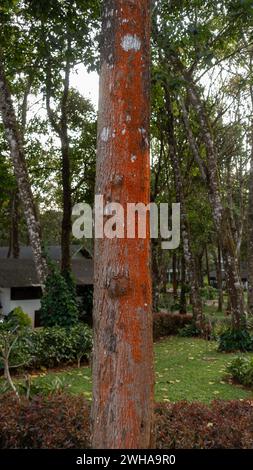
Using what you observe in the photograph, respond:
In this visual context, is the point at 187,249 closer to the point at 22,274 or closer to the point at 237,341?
the point at 237,341

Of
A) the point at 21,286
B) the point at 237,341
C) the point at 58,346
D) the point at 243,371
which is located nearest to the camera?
the point at 243,371

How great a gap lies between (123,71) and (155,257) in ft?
63.9

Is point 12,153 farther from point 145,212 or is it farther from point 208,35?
point 145,212

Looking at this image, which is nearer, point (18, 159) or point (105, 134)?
point (105, 134)

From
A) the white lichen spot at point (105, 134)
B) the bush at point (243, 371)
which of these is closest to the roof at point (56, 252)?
the bush at point (243, 371)

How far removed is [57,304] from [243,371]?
593 centimetres

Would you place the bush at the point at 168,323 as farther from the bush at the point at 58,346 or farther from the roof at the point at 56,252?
the roof at the point at 56,252

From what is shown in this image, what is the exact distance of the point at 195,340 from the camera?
15500 mm

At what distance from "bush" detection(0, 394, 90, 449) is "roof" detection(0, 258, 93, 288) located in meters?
19.5

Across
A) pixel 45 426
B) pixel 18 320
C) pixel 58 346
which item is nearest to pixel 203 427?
pixel 45 426

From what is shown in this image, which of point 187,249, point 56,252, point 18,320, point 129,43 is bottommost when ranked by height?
point 18,320

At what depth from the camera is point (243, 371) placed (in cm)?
923

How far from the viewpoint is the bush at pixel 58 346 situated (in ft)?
36.8

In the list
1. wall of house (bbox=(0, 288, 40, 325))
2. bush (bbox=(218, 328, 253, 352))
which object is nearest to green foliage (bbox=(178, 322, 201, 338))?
bush (bbox=(218, 328, 253, 352))
